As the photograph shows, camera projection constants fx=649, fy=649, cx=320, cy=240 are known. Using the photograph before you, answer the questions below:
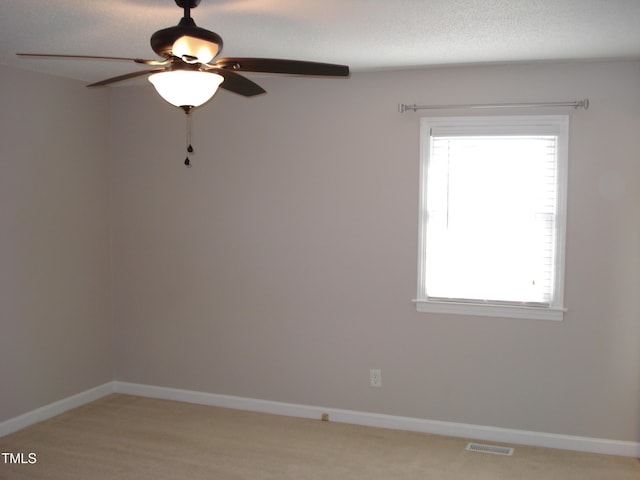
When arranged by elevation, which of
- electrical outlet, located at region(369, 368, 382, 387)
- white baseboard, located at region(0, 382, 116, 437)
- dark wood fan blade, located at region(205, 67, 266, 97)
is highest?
dark wood fan blade, located at region(205, 67, 266, 97)

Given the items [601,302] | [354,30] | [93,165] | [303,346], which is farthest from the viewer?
[93,165]

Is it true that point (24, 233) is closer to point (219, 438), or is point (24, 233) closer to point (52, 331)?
point (52, 331)

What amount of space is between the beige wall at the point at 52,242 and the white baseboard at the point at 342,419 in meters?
0.08

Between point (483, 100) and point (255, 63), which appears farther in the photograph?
point (483, 100)

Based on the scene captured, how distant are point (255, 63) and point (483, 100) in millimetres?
2168

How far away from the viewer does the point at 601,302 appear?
4.02 meters

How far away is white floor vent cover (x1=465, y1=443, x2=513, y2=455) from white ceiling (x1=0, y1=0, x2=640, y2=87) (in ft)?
7.95

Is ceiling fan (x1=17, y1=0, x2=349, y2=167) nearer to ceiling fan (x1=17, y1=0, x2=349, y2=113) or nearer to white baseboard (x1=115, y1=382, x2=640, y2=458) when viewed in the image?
ceiling fan (x1=17, y1=0, x2=349, y2=113)

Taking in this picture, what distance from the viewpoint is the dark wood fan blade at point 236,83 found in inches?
Result: 99.8

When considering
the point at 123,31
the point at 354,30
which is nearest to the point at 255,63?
the point at 354,30

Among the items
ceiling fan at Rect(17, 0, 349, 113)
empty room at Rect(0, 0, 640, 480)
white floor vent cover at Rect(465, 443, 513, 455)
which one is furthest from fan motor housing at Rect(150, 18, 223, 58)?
white floor vent cover at Rect(465, 443, 513, 455)

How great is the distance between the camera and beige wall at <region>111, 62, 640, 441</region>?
4.00 m

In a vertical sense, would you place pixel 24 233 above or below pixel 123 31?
below

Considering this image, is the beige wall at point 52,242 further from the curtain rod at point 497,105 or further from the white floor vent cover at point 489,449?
the white floor vent cover at point 489,449
